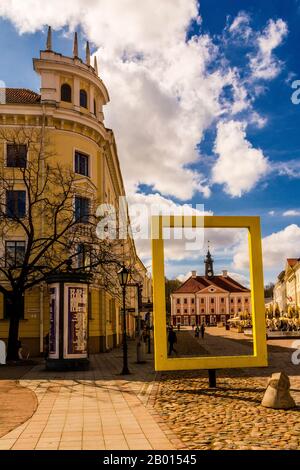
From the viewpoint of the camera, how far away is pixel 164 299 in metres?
13.1

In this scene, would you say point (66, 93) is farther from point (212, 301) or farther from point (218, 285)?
point (218, 285)

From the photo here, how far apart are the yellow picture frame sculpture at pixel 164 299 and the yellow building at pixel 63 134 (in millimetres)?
14647

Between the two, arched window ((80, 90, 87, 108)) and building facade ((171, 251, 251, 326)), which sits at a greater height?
arched window ((80, 90, 87, 108))

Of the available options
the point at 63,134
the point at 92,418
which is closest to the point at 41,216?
the point at 63,134

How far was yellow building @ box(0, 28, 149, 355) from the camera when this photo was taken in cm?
2762

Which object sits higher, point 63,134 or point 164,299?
point 63,134

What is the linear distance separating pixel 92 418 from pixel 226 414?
2.63 meters

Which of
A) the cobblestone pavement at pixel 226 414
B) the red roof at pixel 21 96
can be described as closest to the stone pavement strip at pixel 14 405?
the cobblestone pavement at pixel 226 414

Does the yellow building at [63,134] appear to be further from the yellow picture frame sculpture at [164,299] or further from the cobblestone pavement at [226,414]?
the yellow picture frame sculpture at [164,299]

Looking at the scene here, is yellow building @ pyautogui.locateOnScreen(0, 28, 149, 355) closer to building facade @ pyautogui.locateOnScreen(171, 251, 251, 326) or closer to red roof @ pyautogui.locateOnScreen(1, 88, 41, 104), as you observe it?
red roof @ pyautogui.locateOnScreen(1, 88, 41, 104)

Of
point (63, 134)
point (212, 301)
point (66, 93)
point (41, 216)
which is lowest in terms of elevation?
point (212, 301)

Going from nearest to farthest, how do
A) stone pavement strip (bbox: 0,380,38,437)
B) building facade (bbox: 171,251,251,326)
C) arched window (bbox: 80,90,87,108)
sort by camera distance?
1. stone pavement strip (bbox: 0,380,38,437)
2. arched window (bbox: 80,90,87,108)
3. building facade (bbox: 171,251,251,326)

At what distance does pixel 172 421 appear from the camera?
9.51 meters

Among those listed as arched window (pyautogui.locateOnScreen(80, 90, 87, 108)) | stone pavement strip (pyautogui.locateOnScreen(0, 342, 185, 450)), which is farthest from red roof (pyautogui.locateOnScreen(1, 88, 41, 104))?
stone pavement strip (pyautogui.locateOnScreen(0, 342, 185, 450))
